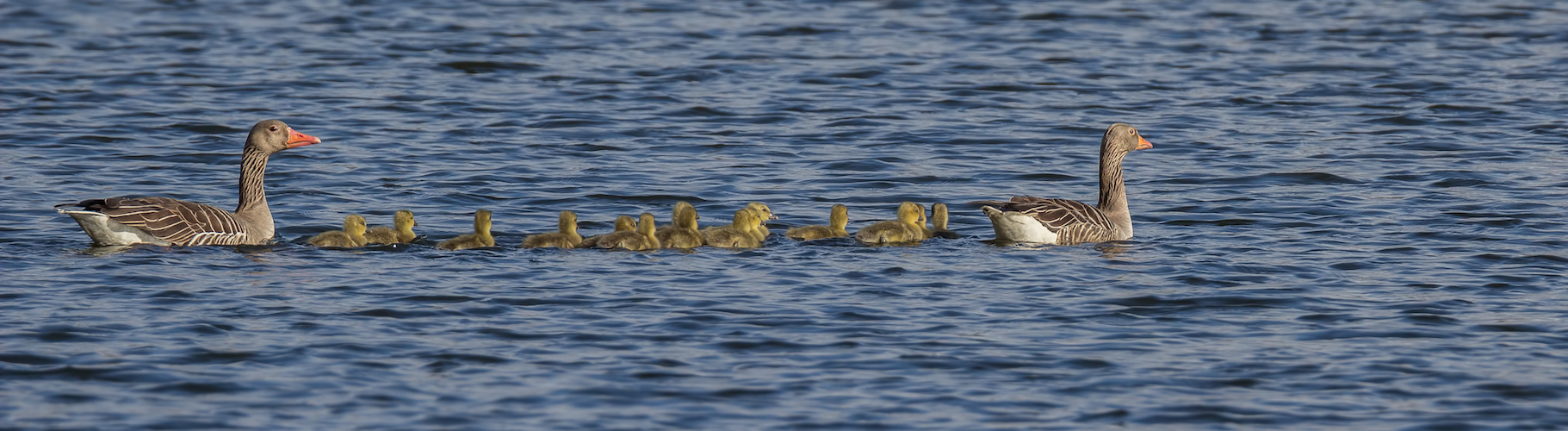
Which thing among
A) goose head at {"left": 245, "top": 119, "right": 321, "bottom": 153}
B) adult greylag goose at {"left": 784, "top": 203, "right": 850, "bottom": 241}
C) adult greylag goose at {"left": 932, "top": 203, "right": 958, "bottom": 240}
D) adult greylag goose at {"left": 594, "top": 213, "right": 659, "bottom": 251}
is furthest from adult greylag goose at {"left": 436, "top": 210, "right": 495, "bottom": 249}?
adult greylag goose at {"left": 932, "top": 203, "right": 958, "bottom": 240}

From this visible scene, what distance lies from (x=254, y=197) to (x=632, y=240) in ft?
11.2

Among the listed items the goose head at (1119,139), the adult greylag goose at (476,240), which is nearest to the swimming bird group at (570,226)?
the adult greylag goose at (476,240)

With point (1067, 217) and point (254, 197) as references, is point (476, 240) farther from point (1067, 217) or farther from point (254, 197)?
point (1067, 217)

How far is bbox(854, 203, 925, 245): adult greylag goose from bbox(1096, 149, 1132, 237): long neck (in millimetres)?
1792

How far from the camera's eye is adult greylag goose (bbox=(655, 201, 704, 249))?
15.5 meters

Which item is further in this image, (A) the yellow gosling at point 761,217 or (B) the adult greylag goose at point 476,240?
(A) the yellow gosling at point 761,217

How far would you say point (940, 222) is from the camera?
16.4m

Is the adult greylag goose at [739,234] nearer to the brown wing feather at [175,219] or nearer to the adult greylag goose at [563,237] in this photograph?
the adult greylag goose at [563,237]

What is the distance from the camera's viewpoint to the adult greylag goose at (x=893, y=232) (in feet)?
51.6

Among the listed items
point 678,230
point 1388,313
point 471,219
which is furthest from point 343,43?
point 1388,313

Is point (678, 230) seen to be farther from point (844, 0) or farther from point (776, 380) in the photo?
point (844, 0)

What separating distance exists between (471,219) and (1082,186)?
A: 6.52m

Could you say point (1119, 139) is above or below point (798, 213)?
above

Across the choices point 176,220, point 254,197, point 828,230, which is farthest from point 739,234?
point 176,220
